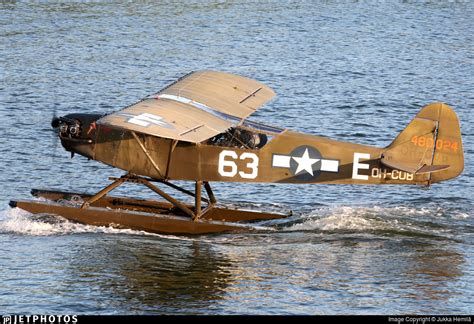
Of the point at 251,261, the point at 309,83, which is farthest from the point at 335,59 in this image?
the point at 251,261

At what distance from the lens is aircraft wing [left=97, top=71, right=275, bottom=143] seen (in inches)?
805

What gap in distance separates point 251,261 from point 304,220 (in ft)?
9.30

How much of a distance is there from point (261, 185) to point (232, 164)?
4.44m

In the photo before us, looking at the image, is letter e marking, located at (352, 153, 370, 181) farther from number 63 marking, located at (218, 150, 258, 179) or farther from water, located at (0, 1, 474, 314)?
number 63 marking, located at (218, 150, 258, 179)

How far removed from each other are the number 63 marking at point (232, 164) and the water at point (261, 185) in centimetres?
129

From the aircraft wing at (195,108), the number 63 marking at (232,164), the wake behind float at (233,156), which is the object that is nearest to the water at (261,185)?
the wake behind float at (233,156)

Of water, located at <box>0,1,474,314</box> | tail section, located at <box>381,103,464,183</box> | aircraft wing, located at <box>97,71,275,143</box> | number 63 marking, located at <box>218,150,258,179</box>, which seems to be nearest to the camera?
water, located at <box>0,1,474,314</box>

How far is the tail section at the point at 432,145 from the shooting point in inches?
866

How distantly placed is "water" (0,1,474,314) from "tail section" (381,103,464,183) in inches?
54.1

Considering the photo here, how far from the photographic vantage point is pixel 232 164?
22219 mm

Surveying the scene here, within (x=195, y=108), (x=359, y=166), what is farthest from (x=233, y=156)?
(x=359, y=166)

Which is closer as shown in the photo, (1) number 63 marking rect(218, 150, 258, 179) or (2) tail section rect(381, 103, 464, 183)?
(2) tail section rect(381, 103, 464, 183)

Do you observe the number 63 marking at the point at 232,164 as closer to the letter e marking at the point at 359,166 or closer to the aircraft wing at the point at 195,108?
the aircraft wing at the point at 195,108

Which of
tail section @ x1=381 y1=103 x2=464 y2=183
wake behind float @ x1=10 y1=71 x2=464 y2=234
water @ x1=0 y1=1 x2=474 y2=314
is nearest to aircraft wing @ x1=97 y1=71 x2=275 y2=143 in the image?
wake behind float @ x1=10 y1=71 x2=464 y2=234
